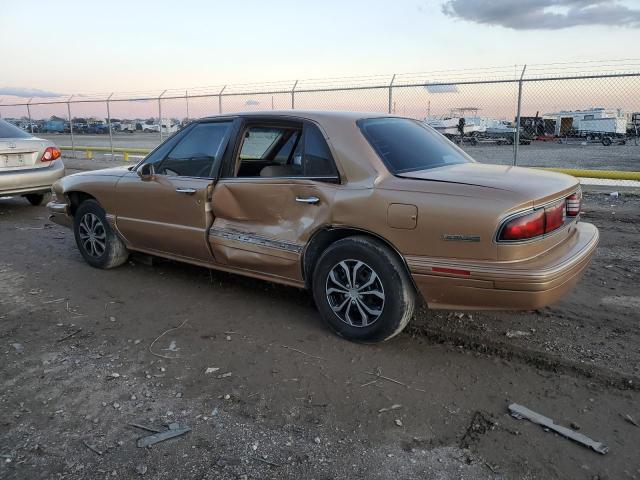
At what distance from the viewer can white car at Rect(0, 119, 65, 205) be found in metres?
8.15

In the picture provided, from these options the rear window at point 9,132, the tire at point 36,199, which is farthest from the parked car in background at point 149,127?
the rear window at point 9,132

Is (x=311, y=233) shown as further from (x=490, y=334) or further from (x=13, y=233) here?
(x=13, y=233)

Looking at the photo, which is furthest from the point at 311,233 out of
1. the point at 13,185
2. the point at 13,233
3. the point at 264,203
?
the point at 13,185

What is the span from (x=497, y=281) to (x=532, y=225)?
404mm

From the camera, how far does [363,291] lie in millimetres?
3631

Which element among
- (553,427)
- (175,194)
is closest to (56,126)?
(175,194)

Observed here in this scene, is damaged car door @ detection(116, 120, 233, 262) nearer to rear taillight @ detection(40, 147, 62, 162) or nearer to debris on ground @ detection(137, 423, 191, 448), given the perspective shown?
debris on ground @ detection(137, 423, 191, 448)

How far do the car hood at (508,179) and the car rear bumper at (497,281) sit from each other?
39 centimetres

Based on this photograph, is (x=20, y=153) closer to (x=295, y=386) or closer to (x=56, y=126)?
(x=295, y=386)

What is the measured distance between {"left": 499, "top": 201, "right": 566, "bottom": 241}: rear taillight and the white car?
780 cm

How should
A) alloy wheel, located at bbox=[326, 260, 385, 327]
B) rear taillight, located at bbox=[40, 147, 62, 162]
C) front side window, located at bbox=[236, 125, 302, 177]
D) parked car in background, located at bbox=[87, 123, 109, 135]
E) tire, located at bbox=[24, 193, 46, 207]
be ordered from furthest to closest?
parked car in background, located at bbox=[87, 123, 109, 135]
tire, located at bbox=[24, 193, 46, 207]
rear taillight, located at bbox=[40, 147, 62, 162]
front side window, located at bbox=[236, 125, 302, 177]
alloy wheel, located at bbox=[326, 260, 385, 327]

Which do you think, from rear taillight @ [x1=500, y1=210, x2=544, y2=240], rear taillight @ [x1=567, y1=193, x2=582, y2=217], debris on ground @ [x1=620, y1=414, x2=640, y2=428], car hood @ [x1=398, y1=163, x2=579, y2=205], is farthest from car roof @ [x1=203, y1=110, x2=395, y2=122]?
debris on ground @ [x1=620, y1=414, x2=640, y2=428]

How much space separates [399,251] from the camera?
3410 mm

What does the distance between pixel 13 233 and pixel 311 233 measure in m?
5.52
